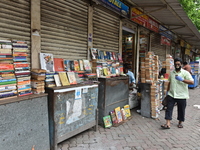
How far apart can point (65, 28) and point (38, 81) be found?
69.0 inches

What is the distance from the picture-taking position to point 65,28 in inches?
156

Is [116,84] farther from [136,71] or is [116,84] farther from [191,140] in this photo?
[136,71]

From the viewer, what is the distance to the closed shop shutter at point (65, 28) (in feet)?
11.6

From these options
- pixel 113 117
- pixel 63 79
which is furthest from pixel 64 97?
pixel 113 117

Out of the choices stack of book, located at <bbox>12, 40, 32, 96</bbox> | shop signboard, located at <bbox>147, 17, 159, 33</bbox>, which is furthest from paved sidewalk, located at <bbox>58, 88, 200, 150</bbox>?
shop signboard, located at <bbox>147, 17, 159, 33</bbox>

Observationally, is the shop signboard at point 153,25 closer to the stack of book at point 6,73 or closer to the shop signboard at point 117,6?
the shop signboard at point 117,6

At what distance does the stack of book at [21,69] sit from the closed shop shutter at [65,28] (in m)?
0.79

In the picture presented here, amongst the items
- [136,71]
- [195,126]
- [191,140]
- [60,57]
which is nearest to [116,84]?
[60,57]

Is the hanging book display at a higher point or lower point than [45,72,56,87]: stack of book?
higher

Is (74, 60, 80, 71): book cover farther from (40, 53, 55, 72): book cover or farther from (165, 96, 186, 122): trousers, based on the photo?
(165, 96, 186, 122): trousers

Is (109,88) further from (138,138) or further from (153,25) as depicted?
(153,25)

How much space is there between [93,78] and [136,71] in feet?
13.2

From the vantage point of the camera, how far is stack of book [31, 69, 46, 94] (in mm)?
2799

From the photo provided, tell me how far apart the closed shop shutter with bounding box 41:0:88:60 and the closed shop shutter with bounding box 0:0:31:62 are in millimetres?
363
